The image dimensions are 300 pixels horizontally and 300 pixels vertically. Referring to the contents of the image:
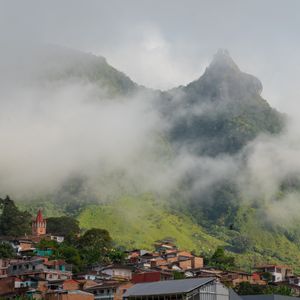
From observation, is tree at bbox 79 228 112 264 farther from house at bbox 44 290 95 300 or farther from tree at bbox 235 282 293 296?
house at bbox 44 290 95 300

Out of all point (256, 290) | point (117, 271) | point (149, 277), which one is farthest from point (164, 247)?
point (149, 277)

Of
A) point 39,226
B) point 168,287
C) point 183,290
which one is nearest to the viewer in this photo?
point 183,290

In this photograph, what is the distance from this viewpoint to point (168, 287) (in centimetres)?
7850

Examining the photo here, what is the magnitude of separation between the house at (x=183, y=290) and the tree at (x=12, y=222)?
72.9 meters

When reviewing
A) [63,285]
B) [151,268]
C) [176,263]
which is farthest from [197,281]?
[176,263]

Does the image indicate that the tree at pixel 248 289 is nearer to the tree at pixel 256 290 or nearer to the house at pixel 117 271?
the tree at pixel 256 290

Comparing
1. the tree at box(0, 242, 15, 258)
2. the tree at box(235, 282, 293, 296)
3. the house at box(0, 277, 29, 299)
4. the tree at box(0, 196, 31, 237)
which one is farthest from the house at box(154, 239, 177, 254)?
the house at box(0, 277, 29, 299)

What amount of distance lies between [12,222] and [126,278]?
48.8 meters

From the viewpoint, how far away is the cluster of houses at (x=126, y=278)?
7912 centimetres

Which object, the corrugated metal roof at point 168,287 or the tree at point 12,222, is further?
the tree at point 12,222

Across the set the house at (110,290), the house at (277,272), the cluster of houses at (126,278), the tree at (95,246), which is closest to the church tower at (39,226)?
the cluster of houses at (126,278)

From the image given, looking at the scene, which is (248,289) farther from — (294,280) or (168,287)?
(294,280)

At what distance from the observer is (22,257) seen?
12319cm

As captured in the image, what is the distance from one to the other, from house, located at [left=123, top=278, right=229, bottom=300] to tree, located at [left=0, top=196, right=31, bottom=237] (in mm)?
72933
